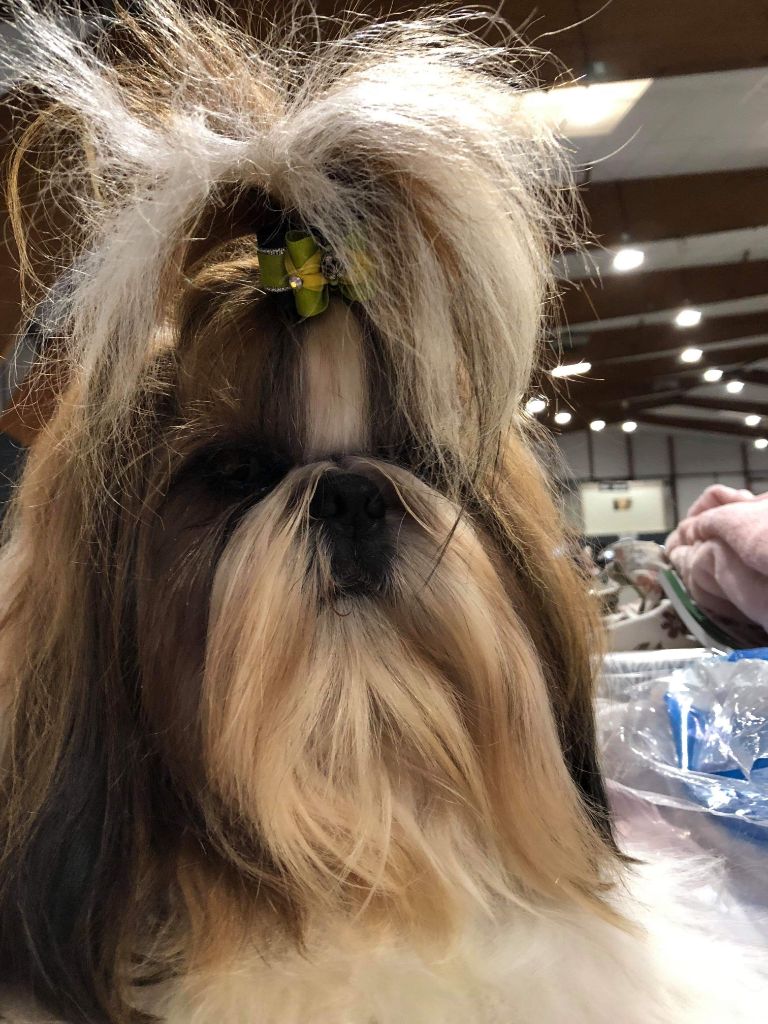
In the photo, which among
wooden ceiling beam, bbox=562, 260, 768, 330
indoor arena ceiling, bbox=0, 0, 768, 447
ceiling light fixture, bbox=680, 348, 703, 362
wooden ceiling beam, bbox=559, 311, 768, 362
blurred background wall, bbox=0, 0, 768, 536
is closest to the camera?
blurred background wall, bbox=0, 0, 768, 536

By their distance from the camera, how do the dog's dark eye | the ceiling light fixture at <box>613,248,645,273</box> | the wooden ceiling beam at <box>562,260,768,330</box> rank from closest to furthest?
the dog's dark eye < the ceiling light fixture at <box>613,248,645,273</box> < the wooden ceiling beam at <box>562,260,768,330</box>

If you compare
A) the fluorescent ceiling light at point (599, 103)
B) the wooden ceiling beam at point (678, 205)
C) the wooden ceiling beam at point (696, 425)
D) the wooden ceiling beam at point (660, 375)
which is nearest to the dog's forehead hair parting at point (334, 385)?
the fluorescent ceiling light at point (599, 103)

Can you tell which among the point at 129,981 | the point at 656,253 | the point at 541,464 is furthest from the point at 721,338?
the point at 129,981

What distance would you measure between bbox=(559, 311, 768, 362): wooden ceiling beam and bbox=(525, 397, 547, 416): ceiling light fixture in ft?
6.13

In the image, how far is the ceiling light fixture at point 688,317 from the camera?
10.7 ft

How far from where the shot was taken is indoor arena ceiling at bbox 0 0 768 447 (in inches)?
61.5

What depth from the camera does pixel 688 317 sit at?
3.34 meters

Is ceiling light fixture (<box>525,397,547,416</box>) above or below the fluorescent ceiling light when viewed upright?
below

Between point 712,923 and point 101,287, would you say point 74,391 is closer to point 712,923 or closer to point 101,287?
point 101,287

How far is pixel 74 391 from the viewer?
28.9 inches

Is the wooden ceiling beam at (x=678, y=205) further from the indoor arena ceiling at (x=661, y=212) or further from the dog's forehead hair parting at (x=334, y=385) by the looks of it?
the dog's forehead hair parting at (x=334, y=385)

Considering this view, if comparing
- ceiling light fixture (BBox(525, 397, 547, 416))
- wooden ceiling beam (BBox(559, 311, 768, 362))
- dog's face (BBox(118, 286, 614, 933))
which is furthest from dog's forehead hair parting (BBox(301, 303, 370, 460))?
wooden ceiling beam (BBox(559, 311, 768, 362))

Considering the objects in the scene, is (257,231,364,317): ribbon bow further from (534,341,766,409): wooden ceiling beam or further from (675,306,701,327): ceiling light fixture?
(675,306,701,327): ceiling light fixture

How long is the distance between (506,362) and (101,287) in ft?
1.02
